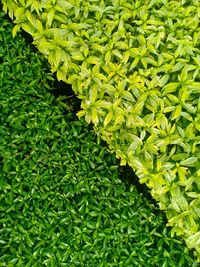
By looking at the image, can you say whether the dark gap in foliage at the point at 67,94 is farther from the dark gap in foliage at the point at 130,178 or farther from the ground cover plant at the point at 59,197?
the dark gap in foliage at the point at 130,178

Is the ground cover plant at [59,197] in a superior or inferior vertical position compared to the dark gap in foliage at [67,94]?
inferior

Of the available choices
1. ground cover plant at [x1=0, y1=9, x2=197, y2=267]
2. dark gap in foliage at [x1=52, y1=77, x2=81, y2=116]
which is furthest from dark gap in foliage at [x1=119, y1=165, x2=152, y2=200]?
dark gap in foliage at [x1=52, y1=77, x2=81, y2=116]

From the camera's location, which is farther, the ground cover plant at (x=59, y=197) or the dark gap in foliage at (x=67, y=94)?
the dark gap in foliage at (x=67, y=94)

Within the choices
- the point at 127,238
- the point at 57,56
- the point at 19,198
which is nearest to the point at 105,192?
the point at 127,238

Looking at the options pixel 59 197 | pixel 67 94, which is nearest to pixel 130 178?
pixel 59 197

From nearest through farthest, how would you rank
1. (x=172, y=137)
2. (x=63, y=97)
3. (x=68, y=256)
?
(x=172, y=137) < (x=68, y=256) < (x=63, y=97)

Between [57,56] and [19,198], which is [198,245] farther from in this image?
[57,56]

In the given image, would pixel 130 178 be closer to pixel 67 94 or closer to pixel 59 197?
pixel 59 197

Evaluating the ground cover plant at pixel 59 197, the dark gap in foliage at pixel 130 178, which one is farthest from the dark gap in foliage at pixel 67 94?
the dark gap in foliage at pixel 130 178
